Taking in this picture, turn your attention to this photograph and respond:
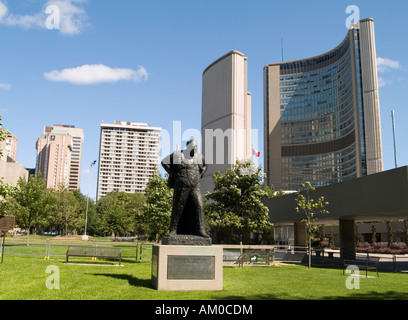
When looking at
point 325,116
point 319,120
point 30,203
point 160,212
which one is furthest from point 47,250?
point 319,120

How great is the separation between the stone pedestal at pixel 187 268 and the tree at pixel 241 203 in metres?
26.5

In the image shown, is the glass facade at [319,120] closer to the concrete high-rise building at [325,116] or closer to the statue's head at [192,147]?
the concrete high-rise building at [325,116]

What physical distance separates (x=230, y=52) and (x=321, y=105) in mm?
35385

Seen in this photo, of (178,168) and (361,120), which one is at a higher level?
(361,120)

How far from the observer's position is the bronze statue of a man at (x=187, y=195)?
11.5 m

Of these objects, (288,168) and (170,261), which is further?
(288,168)

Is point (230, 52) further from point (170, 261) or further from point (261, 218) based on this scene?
point (170, 261)

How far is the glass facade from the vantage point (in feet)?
347

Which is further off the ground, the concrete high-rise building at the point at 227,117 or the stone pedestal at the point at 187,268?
the concrete high-rise building at the point at 227,117

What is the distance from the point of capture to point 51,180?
184625mm

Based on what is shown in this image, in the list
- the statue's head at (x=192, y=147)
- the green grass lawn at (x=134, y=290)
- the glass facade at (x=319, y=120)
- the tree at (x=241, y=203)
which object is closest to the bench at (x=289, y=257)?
the tree at (x=241, y=203)

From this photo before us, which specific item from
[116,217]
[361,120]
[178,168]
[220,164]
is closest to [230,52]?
[220,164]

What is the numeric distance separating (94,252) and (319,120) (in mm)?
113608
